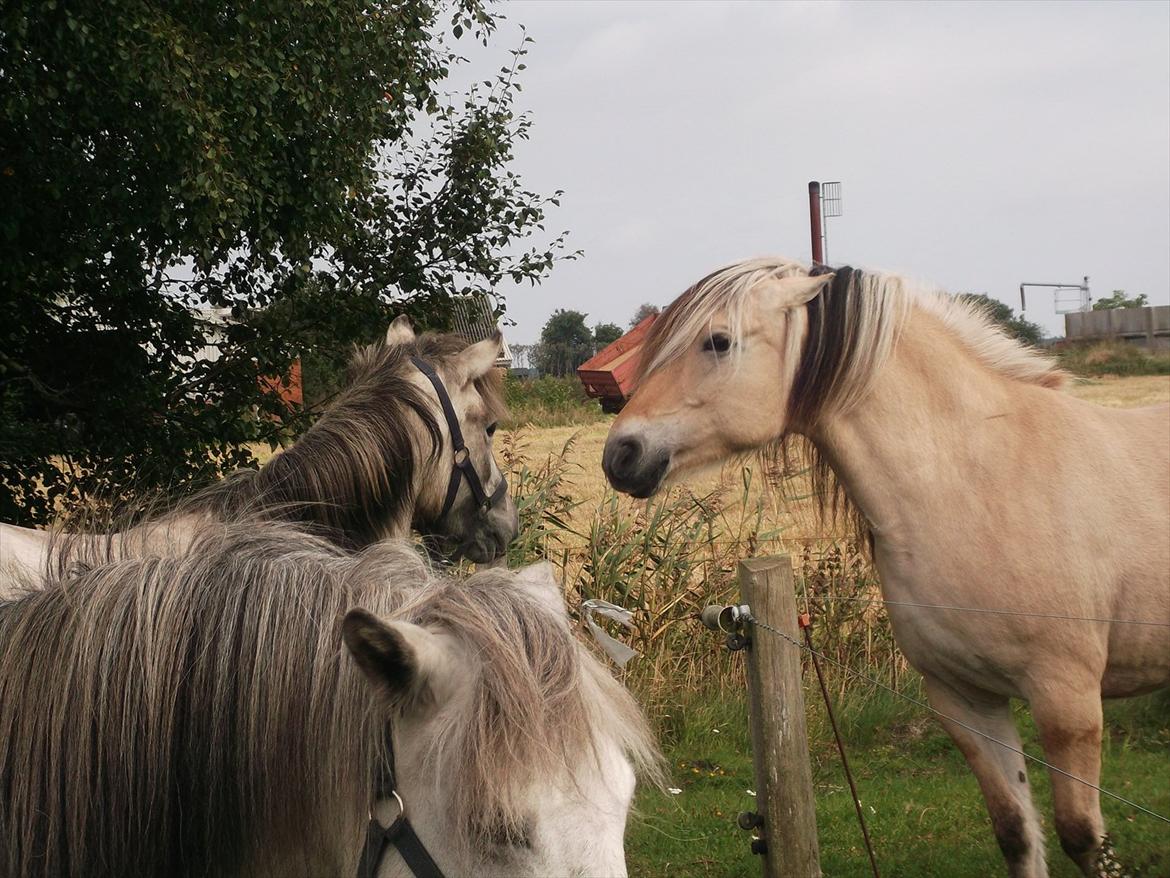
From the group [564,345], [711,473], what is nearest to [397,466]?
[711,473]

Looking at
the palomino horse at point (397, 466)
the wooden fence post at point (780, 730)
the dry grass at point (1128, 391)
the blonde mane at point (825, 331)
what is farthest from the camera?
the dry grass at point (1128, 391)

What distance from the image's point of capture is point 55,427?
5621mm

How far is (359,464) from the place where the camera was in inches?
142

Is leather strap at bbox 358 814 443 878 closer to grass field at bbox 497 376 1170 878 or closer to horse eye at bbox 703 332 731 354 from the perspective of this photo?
horse eye at bbox 703 332 731 354

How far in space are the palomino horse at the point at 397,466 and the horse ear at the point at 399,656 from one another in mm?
1540

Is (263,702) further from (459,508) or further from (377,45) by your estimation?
(377,45)

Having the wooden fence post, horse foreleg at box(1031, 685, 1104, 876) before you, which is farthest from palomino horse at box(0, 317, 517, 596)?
horse foreleg at box(1031, 685, 1104, 876)

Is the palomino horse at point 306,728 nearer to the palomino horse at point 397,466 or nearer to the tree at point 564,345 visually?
the palomino horse at point 397,466

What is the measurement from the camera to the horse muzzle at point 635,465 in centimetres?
330

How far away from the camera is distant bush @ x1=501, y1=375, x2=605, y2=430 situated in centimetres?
2384

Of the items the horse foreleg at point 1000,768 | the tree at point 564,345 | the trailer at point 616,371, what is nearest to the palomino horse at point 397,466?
the trailer at point 616,371

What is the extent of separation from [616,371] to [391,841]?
3.91m

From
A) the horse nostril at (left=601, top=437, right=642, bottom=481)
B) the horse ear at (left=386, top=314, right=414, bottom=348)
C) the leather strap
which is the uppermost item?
the horse ear at (left=386, top=314, right=414, bottom=348)

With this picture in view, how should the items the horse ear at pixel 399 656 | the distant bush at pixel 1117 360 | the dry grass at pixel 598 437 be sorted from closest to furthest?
the horse ear at pixel 399 656 → the dry grass at pixel 598 437 → the distant bush at pixel 1117 360
